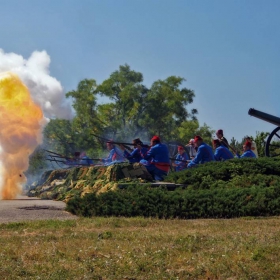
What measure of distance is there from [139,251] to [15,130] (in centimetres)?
1364

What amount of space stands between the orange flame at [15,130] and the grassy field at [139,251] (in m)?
10.2

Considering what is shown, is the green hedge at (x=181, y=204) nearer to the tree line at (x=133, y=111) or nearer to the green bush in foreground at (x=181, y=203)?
the green bush in foreground at (x=181, y=203)

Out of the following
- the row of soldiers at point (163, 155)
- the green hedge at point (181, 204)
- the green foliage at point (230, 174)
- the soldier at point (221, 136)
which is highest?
the soldier at point (221, 136)

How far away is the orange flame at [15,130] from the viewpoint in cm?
2145

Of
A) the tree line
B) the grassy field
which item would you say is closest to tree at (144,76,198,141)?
the tree line

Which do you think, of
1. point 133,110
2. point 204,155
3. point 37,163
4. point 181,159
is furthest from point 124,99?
point 204,155

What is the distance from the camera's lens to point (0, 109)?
21.4 meters

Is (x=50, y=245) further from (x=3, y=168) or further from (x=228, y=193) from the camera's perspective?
(x=3, y=168)

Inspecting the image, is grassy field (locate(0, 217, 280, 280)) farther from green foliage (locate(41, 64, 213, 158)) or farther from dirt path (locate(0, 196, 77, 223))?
green foliage (locate(41, 64, 213, 158))

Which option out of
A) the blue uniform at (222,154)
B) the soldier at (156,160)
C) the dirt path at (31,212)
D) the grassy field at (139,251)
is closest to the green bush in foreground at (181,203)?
the dirt path at (31,212)

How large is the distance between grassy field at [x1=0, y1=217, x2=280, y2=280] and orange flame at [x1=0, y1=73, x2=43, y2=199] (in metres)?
10.2

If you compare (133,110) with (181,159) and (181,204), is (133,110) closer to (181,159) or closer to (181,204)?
(181,159)

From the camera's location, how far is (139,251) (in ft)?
28.2

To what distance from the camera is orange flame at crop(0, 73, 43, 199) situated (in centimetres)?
2145
